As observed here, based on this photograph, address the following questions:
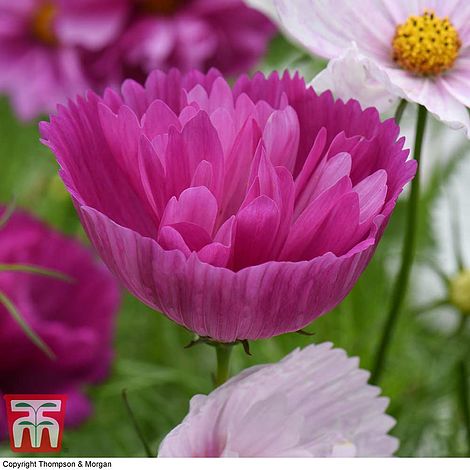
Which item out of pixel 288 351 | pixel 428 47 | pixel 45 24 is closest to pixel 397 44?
pixel 428 47

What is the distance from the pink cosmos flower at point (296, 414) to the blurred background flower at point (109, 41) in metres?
0.23

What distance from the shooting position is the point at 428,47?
0.68ft

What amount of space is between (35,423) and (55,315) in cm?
13

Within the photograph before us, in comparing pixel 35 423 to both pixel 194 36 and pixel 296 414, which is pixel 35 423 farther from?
pixel 194 36

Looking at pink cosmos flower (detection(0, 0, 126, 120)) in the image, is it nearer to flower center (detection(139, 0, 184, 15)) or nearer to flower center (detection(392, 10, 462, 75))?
flower center (detection(139, 0, 184, 15))

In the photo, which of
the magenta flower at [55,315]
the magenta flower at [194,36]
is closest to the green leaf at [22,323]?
the magenta flower at [55,315]

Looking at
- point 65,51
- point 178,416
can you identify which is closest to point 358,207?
point 178,416

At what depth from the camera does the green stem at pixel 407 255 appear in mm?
194

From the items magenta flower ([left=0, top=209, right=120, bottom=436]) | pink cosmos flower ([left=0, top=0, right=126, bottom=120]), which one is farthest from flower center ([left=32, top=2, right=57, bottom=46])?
magenta flower ([left=0, top=209, right=120, bottom=436])

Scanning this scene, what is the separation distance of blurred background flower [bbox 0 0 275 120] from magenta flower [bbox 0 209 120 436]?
0.35 ft

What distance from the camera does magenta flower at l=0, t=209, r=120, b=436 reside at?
288 mm

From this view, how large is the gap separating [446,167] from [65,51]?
0.16 meters

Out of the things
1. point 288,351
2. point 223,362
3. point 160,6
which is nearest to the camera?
point 223,362

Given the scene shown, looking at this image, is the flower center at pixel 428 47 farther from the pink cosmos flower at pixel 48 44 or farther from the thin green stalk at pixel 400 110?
the pink cosmos flower at pixel 48 44
